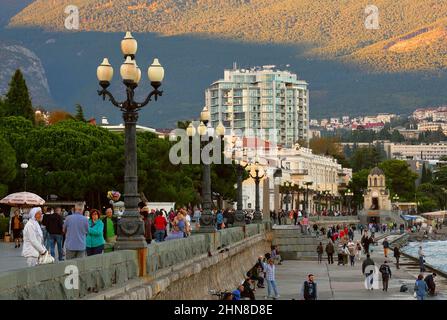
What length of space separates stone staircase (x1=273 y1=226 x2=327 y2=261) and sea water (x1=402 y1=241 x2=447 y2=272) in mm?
14113

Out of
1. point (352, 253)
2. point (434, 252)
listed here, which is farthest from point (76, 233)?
point (434, 252)

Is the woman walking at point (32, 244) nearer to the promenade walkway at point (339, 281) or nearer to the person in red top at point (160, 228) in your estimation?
the person in red top at point (160, 228)

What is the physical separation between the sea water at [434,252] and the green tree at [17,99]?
3462 centimetres

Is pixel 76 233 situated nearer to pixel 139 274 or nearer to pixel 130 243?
pixel 130 243

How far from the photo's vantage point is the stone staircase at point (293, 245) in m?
67.5

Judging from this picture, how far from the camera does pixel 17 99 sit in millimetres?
91438

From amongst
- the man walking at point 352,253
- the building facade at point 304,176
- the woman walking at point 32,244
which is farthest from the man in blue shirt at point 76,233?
the building facade at point 304,176

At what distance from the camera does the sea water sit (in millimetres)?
91963

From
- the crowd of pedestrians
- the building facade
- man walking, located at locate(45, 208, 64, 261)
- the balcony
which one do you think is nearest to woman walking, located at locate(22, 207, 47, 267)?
the crowd of pedestrians

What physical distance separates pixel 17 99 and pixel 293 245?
108 feet

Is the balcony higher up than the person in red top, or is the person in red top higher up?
the balcony

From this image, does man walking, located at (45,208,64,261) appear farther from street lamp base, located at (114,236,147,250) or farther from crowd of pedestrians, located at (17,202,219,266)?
street lamp base, located at (114,236,147,250)
